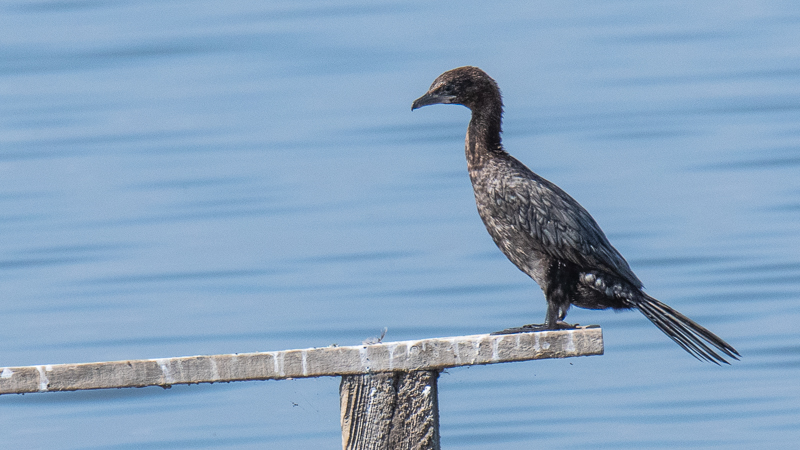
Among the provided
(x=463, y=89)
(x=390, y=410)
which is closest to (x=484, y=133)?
(x=463, y=89)

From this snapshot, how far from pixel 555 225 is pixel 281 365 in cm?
157

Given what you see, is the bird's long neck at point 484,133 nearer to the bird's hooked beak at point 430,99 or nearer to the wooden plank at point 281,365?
the bird's hooked beak at point 430,99

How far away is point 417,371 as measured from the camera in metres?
2.71

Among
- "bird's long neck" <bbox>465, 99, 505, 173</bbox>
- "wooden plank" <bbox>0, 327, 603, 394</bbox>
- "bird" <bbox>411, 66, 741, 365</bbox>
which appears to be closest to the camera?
"wooden plank" <bbox>0, 327, 603, 394</bbox>

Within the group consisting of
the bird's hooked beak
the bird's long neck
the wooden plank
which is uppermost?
the bird's hooked beak

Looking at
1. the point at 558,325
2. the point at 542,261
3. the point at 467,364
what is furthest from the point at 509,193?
the point at 467,364

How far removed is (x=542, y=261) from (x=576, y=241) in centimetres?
15

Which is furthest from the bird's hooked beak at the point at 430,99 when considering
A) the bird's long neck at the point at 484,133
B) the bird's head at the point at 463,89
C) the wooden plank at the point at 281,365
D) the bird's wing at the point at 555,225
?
the wooden plank at the point at 281,365

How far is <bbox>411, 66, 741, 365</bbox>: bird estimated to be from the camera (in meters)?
3.93

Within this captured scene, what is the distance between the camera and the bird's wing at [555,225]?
3939 millimetres

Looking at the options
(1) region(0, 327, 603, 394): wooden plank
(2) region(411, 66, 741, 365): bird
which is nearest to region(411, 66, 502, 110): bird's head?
(2) region(411, 66, 741, 365): bird

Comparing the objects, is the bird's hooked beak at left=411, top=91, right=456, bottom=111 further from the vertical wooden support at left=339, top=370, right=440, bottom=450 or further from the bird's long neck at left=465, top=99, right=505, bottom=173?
the vertical wooden support at left=339, top=370, right=440, bottom=450

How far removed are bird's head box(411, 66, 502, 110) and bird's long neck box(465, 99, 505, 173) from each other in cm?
3

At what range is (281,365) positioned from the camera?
2682mm
